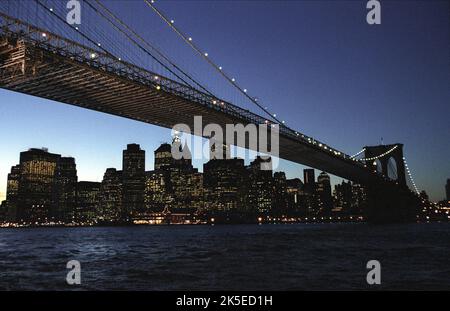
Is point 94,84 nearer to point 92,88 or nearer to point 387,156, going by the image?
point 92,88

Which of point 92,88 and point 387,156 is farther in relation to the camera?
point 387,156

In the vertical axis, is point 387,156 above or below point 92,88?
above

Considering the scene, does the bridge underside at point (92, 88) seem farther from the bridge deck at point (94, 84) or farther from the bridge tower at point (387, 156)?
the bridge tower at point (387, 156)

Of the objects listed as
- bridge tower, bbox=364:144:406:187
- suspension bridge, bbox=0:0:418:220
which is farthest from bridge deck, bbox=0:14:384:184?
bridge tower, bbox=364:144:406:187

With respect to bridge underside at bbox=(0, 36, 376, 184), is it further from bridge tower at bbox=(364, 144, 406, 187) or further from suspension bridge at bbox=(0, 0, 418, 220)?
bridge tower at bbox=(364, 144, 406, 187)

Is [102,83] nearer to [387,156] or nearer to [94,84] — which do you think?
[94,84]

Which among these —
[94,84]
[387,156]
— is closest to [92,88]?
[94,84]
